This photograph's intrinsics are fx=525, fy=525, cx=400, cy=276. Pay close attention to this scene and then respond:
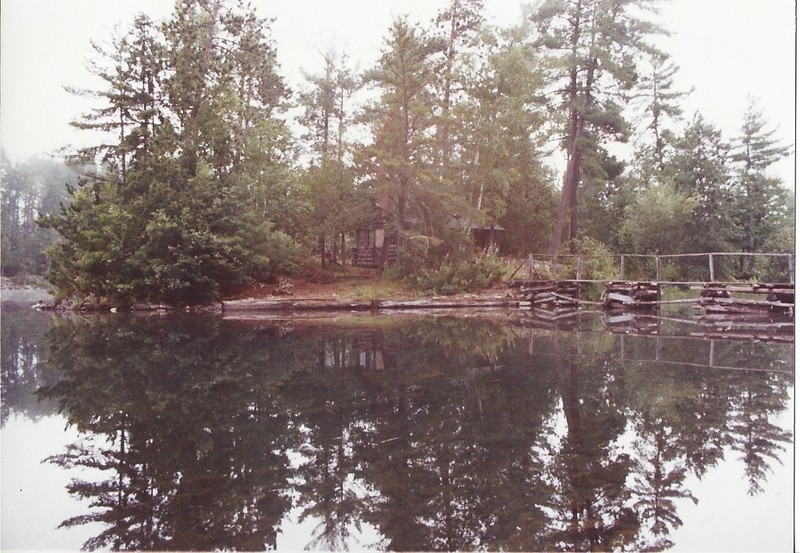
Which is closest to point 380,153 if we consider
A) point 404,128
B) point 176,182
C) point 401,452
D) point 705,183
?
point 404,128

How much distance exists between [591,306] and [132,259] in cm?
1542

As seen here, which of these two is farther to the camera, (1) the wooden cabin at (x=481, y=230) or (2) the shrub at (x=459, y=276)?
(1) the wooden cabin at (x=481, y=230)

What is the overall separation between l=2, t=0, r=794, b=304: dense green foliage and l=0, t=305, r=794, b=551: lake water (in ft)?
25.1

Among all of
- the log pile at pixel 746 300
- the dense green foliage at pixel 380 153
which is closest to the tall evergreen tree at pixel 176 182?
the dense green foliage at pixel 380 153

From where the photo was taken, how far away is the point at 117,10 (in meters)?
7.57

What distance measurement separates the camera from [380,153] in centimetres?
1927

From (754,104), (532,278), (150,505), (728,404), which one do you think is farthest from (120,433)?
(532,278)

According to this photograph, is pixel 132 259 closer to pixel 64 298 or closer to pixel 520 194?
pixel 64 298

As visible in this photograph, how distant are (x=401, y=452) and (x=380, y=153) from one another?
639 inches

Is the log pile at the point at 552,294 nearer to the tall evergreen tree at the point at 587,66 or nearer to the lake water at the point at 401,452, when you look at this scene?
the tall evergreen tree at the point at 587,66

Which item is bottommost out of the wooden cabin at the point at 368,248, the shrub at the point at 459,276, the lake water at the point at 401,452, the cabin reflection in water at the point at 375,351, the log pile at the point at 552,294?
the lake water at the point at 401,452

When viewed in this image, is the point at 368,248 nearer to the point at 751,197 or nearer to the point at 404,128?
the point at 404,128

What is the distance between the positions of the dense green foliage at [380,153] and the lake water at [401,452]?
301 inches

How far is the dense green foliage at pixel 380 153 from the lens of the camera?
16.5 m
